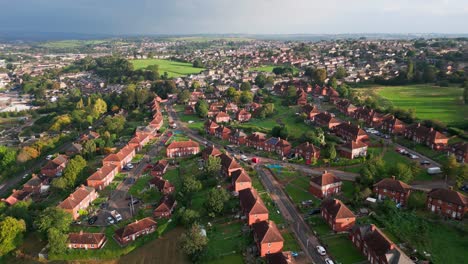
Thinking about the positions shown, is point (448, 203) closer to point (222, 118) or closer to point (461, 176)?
point (461, 176)

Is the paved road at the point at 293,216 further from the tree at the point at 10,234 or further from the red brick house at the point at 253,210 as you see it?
the tree at the point at 10,234

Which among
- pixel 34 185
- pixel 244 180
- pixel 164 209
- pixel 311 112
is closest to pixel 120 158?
pixel 34 185

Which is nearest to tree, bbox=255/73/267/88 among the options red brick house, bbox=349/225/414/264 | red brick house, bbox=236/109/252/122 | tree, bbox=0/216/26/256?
red brick house, bbox=236/109/252/122

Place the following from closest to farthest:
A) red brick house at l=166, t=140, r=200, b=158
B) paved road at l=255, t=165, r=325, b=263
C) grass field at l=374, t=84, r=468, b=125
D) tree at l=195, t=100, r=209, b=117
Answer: paved road at l=255, t=165, r=325, b=263, red brick house at l=166, t=140, r=200, b=158, grass field at l=374, t=84, r=468, b=125, tree at l=195, t=100, r=209, b=117

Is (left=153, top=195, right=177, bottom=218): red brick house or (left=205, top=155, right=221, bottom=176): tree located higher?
(left=205, top=155, right=221, bottom=176): tree

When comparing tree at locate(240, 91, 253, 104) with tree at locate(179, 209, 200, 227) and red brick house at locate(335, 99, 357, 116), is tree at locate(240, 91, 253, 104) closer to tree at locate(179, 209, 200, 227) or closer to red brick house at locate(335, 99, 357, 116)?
red brick house at locate(335, 99, 357, 116)

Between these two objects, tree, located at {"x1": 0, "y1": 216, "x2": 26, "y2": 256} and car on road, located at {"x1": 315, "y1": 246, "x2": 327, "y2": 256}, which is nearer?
car on road, located at {"x1": 315, "y1": 246, "x2": 327, "y2": 256}

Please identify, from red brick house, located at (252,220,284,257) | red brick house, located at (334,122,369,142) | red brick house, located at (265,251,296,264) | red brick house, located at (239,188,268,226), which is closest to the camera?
red brick house, located at (265,251,296,264)

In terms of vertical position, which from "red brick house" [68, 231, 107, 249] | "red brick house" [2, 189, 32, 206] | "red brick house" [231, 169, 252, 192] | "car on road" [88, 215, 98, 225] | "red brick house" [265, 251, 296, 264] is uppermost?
"red brick house" [231, 169, 252, 192]
